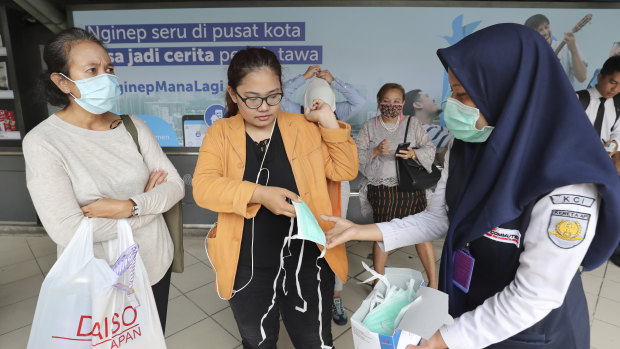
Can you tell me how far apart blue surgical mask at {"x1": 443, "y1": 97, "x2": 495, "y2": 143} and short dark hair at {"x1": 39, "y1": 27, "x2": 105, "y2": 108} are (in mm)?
1508

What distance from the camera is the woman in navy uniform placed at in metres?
0.81

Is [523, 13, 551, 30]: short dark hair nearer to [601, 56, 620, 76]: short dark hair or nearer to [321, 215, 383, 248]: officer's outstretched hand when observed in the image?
[601, 56, 620, 76]: short dark hair

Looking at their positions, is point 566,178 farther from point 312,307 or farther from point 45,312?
point 45,312

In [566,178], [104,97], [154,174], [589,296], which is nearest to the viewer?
[566,178]

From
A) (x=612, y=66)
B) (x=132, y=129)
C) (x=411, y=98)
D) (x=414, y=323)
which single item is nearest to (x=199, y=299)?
(x=132, y=129)

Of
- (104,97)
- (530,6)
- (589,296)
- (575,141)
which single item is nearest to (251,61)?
(104,97)

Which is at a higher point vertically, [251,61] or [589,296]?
[251,61]

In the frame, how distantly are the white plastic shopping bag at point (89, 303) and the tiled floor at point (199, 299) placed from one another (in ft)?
3.84

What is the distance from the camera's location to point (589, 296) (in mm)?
2848

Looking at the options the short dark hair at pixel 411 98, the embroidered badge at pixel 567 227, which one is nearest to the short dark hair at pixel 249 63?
the embroidered badge at pixel 567 227

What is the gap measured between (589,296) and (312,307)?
2796 mm

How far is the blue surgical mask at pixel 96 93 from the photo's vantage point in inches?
55.5

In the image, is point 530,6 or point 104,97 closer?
point 104,97

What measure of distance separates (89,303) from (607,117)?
3948 millimetres
